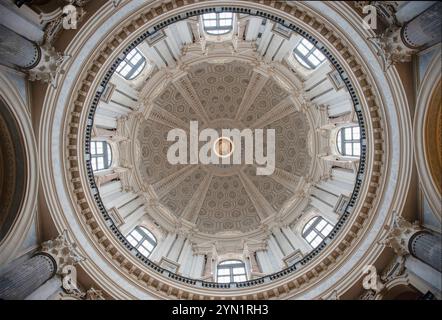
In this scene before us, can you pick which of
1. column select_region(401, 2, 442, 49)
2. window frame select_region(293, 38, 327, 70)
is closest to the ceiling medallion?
window frame select_region(293, 38, 327, 70)

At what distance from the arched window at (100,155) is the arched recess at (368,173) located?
16.1 ft

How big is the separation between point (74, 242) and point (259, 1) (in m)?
13.8

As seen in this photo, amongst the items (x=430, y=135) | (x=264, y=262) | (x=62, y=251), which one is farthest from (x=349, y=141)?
(x=62, y=251)

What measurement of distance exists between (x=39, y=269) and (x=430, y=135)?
16.2m

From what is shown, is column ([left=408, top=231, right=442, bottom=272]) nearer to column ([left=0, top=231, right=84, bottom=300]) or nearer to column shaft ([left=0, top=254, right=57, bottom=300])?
column ([left=0, top=231, right=84, bottom=300])

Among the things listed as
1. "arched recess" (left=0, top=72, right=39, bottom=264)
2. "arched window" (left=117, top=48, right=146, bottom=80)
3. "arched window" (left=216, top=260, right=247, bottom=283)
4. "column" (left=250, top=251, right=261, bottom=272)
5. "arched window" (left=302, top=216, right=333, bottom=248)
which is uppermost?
"arched window" (left=117, top=48, right=146, bottom=80)

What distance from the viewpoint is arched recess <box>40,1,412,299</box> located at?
16953 millimetres

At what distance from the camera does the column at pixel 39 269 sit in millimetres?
14453

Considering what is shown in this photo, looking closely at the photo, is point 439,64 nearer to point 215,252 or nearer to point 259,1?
point 259,1

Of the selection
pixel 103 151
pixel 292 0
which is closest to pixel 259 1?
pixel 292 0

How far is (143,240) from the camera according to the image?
85.9ft

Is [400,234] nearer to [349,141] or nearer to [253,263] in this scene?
[349,141]

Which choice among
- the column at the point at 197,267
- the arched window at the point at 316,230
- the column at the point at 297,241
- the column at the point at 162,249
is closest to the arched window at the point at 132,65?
the column at the point at 162,249

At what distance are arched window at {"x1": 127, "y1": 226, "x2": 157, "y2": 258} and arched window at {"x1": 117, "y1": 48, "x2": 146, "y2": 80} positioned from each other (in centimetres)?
1024
